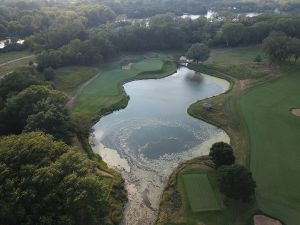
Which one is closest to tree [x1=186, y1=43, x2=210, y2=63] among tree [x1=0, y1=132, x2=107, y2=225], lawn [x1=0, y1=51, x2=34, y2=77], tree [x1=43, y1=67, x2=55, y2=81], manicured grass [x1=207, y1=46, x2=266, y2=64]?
manicured grass [x1=207, y1=46, x2=266, y2=64]

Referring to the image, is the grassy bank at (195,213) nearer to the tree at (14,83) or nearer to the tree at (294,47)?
the tree at (14,83)

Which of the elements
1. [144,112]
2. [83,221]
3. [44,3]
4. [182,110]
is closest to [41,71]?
[144,112]

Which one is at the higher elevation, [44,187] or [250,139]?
[44,187]

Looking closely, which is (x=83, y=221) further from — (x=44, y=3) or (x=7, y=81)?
(x=44, y=3)

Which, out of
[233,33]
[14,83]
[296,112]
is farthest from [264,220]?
[233,33]

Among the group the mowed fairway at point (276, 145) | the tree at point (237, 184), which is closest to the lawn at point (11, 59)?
the mowed fairway at point (276, 145)

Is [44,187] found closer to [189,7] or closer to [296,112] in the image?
[296,112]
